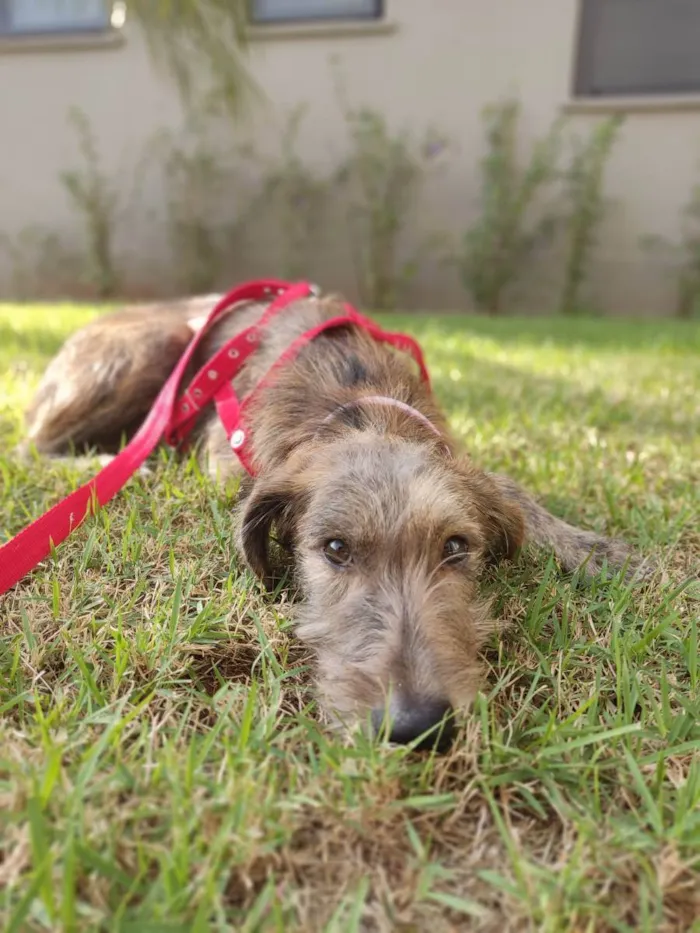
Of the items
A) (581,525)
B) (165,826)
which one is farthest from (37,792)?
(581,525)

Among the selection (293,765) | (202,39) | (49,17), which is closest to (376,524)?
(293,765)

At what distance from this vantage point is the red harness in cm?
257

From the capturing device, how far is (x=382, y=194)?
1390 centimetres

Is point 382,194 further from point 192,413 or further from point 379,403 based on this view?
point 379,403

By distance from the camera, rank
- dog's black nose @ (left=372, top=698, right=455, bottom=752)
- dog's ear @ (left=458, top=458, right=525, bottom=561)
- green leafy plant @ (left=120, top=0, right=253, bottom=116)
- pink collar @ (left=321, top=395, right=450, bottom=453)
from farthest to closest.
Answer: green leafy plant @ (left=120, top=0, right=253, bottom=116) < pink collar @ (left=321, top=395, right=450, bottom=453) < dog's ear @ (left=458, top=458, right=525, bottom=561) < dog's black nose @ (left=372, top=698, right=455, bottom=752)

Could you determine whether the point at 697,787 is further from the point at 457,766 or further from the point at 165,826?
the point at 165,826

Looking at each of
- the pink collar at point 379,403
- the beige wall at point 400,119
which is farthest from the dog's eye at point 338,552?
the beige wall at point 400,119

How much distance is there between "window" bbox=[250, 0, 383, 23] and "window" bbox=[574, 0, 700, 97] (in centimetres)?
388

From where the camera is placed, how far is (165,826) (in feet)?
5.07

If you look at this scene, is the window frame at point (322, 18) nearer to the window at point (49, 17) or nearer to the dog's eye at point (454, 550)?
the window at point (49, 17)

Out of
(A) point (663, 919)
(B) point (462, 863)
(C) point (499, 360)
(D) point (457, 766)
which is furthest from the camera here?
(C) point (499, 360)

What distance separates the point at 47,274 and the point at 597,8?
38.5ft

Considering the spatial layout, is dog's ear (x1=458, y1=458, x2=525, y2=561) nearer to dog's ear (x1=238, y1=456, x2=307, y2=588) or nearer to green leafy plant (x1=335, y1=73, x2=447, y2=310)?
dog's ear (x1=238, y1=456, x2=307, y2=588)

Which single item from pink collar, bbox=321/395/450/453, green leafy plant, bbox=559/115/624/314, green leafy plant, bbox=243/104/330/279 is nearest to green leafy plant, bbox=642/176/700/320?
green leafy plant, bbox=559/115/624/314
